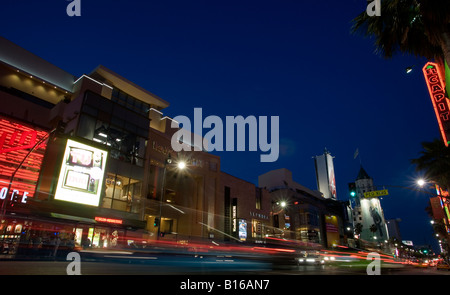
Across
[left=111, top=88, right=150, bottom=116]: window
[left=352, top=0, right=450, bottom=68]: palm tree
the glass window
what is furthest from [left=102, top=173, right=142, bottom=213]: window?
[left=352, top=0, right=450, bottom=68]: palm tree

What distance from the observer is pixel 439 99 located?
2366cm

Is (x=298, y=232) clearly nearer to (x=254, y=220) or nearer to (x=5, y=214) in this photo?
(x=254, y=220)

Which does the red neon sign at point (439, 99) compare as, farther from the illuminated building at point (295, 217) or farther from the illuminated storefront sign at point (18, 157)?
the illuminated building at point (295, 217)

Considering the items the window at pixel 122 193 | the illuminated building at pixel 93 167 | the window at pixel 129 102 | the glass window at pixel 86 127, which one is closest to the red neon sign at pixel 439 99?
the illuminated building at pixel 93 167

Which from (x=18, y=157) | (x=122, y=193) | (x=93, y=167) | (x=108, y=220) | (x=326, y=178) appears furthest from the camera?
(x=326, y=178)

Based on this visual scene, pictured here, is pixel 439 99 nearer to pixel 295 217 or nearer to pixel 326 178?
pixel 295 217

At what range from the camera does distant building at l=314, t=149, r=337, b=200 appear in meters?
143

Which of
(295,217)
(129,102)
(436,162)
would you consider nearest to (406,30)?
(436,162)

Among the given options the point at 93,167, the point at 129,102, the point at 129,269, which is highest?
the point at 129,102

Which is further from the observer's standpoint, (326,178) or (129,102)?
(326,178)

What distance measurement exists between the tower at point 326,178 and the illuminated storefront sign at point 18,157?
13777cm

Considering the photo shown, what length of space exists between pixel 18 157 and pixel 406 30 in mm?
32035
